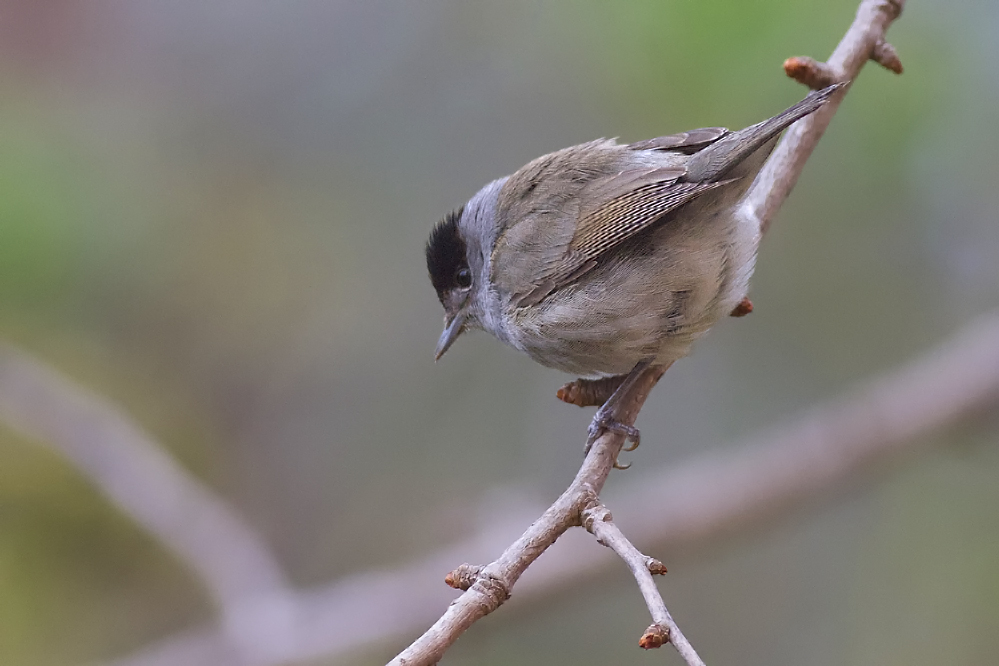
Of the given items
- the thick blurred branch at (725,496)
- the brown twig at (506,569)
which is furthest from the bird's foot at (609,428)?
the thick blurred branch at (725,496)

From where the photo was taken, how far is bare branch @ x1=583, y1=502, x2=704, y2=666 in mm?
1549

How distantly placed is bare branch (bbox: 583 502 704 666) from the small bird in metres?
0.64

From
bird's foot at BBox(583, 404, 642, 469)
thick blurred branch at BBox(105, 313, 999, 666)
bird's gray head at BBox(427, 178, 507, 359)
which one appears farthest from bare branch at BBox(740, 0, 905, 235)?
thick blurred branch at BBox(105, 313, 999, 666)

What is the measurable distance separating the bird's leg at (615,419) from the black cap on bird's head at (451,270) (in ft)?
2.86

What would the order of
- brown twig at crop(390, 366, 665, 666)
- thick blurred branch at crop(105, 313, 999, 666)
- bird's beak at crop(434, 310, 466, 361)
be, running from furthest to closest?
1. thick blurred branch at crop(105, 313, 999, 666)
2. bird's beak at crop(434, 310, 466, 361)
3. brown twig at crop(390, 366, 665, 666)

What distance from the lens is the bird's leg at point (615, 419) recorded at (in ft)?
8.52

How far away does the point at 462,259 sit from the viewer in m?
3.50

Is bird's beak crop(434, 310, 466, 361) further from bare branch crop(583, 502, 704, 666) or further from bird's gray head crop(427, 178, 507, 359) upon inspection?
bare branch crop(583, 502, 704, 666)

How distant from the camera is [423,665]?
1662 mm

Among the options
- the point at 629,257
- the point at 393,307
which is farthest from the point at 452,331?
the point at 393,307

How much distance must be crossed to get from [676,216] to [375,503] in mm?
3322

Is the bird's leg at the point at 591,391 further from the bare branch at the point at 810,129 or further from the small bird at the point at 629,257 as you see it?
the bare branch at the point at 810,129

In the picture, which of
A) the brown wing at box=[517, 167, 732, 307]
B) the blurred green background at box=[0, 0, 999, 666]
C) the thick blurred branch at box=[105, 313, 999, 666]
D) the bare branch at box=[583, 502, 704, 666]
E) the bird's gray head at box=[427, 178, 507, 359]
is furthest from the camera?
the blurred green background at box=[0, 0, 999, 666]

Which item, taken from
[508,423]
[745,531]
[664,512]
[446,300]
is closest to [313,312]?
[508,423]
